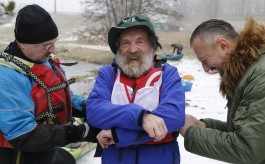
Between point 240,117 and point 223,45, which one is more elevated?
point 223,45

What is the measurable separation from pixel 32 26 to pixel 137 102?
0.94 meters

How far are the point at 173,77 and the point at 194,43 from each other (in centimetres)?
32

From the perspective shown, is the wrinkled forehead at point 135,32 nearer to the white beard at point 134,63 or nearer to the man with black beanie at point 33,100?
the white beard at point 134,63

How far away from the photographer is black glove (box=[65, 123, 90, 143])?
217 cm

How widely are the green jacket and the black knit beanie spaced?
126 centimetres

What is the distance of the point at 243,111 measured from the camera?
168 centimetres

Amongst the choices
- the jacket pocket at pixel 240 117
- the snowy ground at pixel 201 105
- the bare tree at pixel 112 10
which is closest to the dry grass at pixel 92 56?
the bare tree at pixel 112 10

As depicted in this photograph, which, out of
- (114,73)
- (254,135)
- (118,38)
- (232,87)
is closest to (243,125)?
(254,135)

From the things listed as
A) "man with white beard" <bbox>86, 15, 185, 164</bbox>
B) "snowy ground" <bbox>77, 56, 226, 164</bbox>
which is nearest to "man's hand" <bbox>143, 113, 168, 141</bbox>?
"man with white beard" <bbox>86, 15, 185, 164</bbox>

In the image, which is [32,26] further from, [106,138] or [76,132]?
[106,138]

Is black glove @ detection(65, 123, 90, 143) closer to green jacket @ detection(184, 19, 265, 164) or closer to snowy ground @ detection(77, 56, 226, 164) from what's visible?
green jacket @ detection(184, 19, 265, 164)

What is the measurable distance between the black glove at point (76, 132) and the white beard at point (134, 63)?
1.79 ft

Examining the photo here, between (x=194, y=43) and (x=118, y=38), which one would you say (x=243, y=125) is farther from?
(x=118, y=38)

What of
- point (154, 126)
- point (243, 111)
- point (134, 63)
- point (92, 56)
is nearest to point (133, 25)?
point (134, 63)
